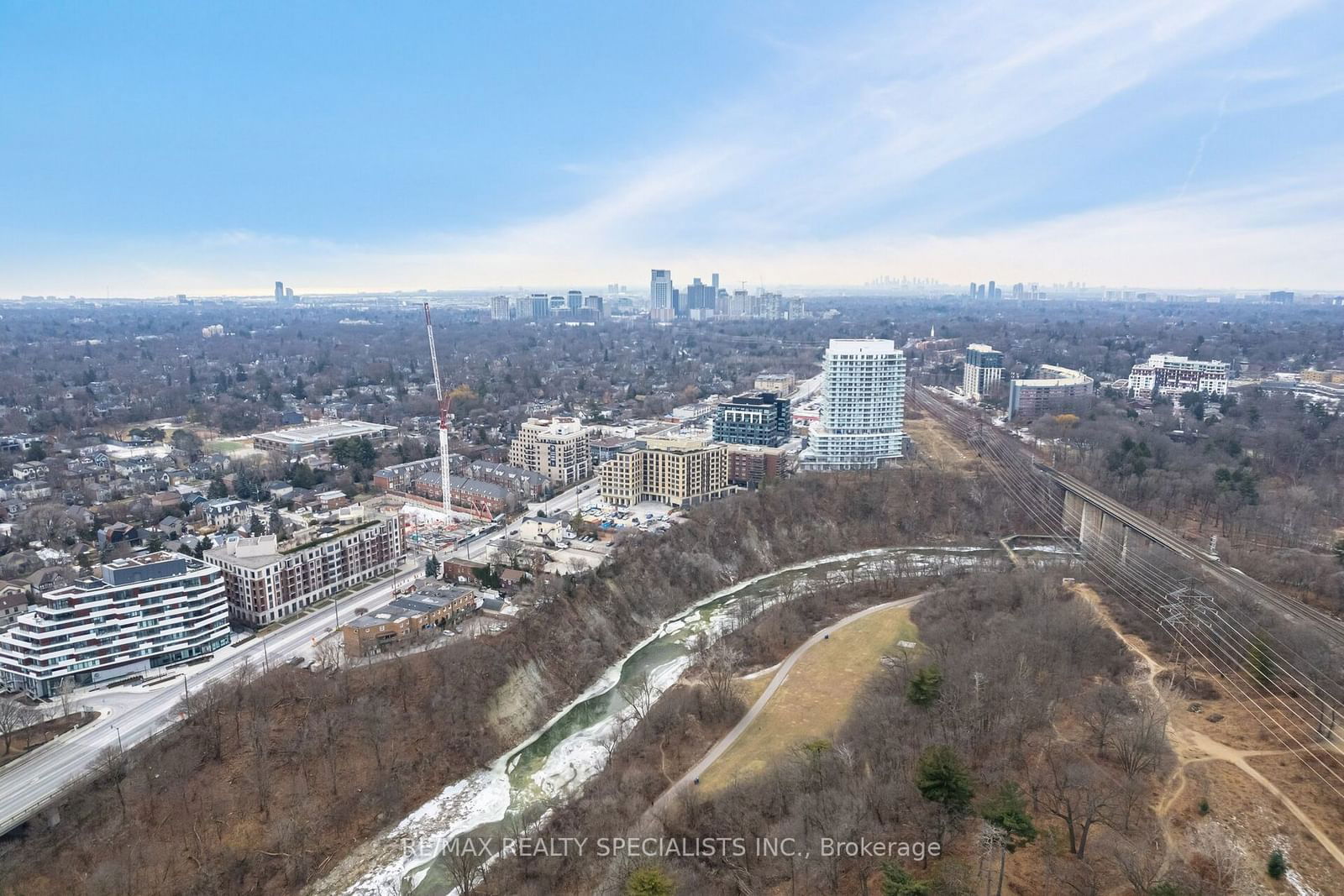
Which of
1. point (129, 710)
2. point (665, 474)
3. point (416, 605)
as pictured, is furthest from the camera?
point (665, 474)

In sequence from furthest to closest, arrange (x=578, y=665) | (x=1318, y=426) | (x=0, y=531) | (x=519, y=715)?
(x=1318, y=426), (x=0, y=531), (x=578, y=665), (x=519, y=715)

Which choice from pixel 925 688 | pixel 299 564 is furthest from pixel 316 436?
pixel 925 688

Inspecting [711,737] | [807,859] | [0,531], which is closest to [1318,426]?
[711,737]

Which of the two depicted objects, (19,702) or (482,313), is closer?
(19,702)

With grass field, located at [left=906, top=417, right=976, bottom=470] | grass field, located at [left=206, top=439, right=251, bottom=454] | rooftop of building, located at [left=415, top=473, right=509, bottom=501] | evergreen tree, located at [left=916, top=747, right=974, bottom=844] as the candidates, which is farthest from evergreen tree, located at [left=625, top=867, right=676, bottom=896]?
grass field, located at [left=206, top=439, right=251, bottom=454]

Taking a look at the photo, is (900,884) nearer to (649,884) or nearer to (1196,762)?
(649,884)

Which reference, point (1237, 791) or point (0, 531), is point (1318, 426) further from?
point (0, 531)
